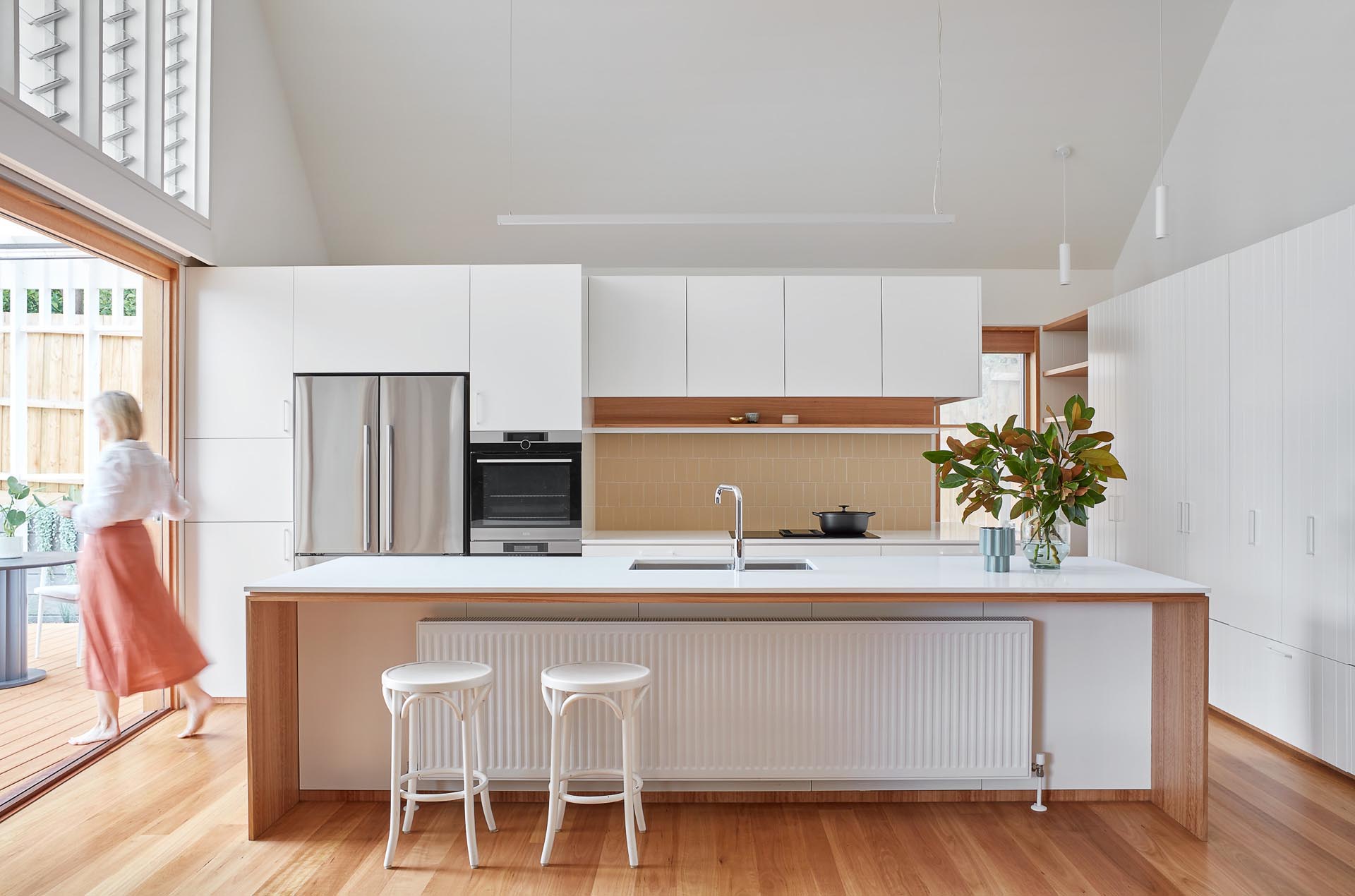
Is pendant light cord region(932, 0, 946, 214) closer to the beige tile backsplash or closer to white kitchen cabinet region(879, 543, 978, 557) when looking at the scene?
the beige tile backsplash

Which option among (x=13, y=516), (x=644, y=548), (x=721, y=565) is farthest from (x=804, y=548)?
(x=13, y=516)

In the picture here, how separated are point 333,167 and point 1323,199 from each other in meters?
5.03

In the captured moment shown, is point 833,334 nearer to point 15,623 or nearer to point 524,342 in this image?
point 524,342

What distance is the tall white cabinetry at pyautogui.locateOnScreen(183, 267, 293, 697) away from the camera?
429 centimetres

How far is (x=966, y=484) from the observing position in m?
2.93

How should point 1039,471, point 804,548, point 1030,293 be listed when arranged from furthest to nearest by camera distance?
point 1030,293 < point 804,548 < point 1039,471

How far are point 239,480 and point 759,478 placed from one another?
2833 millimetres

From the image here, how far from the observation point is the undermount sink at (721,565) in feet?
10.2

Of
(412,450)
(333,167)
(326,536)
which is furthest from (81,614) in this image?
(333,167)

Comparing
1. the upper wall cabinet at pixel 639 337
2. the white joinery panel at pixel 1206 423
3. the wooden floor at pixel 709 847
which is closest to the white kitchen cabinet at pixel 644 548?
the upper wall cabinet at pixel 639 337

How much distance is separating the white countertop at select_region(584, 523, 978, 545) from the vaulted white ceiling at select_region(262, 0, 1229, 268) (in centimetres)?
170

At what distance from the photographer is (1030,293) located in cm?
552

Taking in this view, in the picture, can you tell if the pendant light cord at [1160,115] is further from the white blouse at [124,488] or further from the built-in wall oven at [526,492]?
the white blouse at [124,488]

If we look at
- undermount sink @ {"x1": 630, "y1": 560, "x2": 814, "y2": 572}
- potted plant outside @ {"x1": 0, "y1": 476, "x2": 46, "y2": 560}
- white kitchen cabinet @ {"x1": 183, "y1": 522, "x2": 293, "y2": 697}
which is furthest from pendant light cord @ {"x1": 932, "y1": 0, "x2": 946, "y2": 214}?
potted plant outside @ {"x1": 0, "y1": 476, "x2": 46, "y2": 560}
